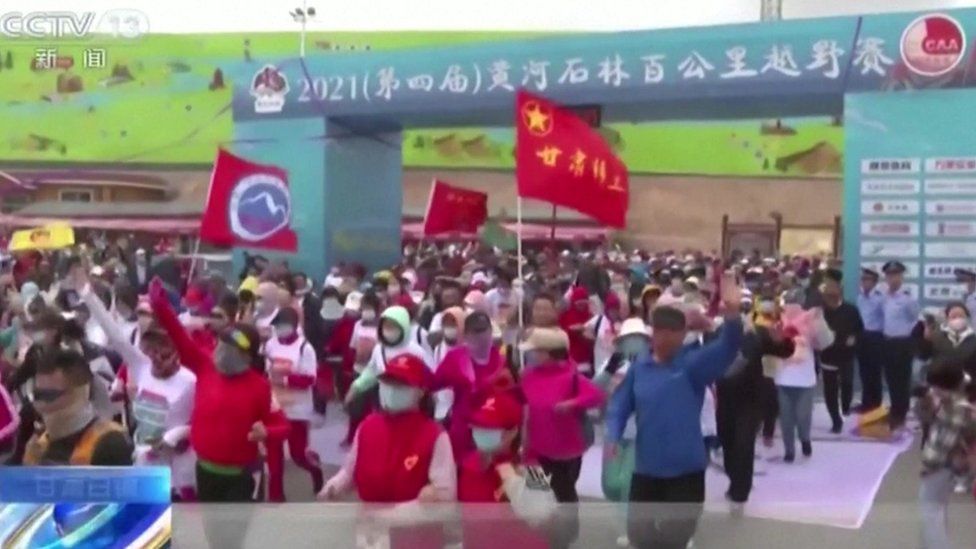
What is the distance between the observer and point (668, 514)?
6.00m

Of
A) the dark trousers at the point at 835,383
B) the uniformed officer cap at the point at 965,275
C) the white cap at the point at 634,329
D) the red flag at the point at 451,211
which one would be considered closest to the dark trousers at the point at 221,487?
the white cap at the point at 634,329

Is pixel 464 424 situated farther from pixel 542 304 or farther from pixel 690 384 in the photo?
pixel 542 304

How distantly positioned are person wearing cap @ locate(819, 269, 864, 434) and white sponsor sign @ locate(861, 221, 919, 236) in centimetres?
198

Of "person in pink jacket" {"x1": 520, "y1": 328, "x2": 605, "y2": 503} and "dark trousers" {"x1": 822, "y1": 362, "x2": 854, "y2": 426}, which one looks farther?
"dark trousers" {"x1": 822, "y1": 362, "x2": 854, "y2": 426}

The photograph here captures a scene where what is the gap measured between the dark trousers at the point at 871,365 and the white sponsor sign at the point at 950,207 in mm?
1660

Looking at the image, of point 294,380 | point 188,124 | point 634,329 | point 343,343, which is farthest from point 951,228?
point 188,124

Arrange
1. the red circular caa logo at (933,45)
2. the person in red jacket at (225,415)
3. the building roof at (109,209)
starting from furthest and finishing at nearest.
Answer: the building roof at (109,209), the red circular caa logo at (933,45), the person in red jacket at (225,415)

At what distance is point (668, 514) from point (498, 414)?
2.89ft

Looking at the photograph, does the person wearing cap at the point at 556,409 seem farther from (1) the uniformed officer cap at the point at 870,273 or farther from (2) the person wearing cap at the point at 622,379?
(1) the uniformed officer cap at the point at 870,273

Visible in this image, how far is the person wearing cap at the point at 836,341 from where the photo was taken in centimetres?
1198

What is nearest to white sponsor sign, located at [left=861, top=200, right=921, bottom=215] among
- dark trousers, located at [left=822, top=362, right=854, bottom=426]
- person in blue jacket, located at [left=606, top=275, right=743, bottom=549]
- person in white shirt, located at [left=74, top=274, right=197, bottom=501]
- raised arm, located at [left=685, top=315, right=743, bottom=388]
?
dark trousers, located at [left=822, top=362, right=854, bottom=426]

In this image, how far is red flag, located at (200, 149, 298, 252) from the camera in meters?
11.3

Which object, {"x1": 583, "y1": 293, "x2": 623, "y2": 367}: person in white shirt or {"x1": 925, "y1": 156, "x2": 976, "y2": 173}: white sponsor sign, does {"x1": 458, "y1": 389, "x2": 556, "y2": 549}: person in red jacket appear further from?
{"x1": 925, "y1": 156, "x2": 976, "y2": 173}: white sponsor sign

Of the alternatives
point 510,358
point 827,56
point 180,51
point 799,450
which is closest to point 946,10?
point 827,56
